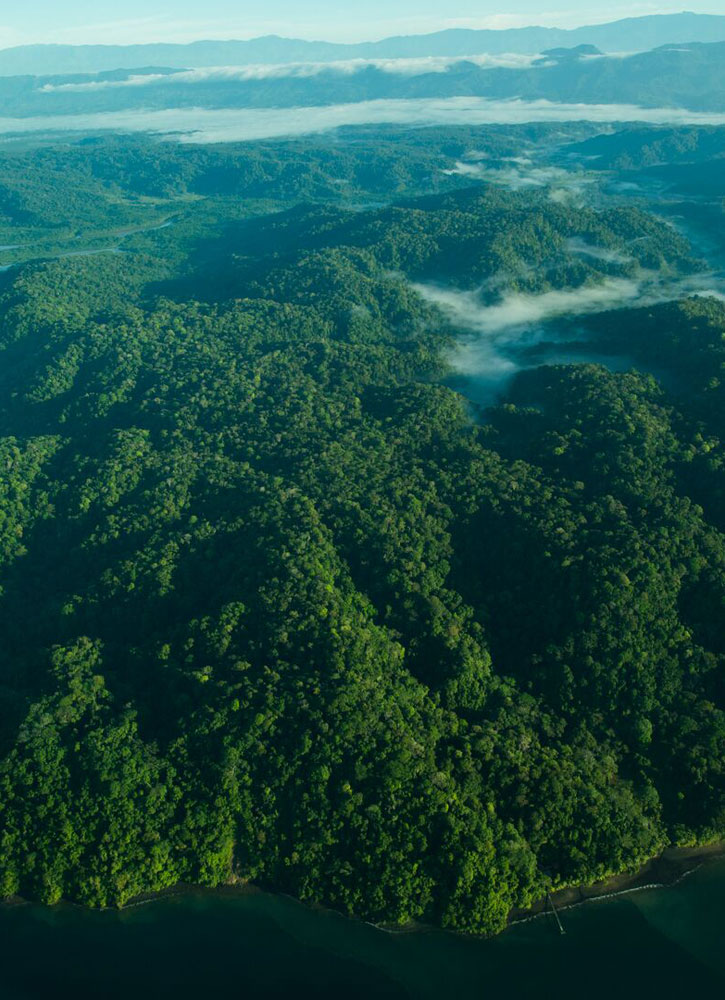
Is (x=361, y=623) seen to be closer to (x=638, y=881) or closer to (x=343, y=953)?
(x=343, y=953)

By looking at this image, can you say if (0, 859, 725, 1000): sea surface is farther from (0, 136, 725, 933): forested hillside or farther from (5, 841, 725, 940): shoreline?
(0, 136, 725, 933): forested hillside

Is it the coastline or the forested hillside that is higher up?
the forested hillside

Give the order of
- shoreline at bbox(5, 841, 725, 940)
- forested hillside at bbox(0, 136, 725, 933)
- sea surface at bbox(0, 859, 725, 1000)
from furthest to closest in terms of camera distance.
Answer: forested hillside at bbox(0, 136, 725, 933) < shoreline at bbox(5, 841, 725, 940) < sea surface at bbox(0, 859, 725, 1000)

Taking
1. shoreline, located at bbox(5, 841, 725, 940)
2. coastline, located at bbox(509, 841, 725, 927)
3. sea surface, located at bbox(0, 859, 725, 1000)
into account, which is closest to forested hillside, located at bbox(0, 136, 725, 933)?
shoreline, located at bbox(5, 841, 725, 940)

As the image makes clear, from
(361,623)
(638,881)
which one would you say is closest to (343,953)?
(638,881)

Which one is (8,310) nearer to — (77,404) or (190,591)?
(77,404)

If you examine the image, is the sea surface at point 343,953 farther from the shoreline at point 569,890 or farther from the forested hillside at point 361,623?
the forested hillside at point 361,623

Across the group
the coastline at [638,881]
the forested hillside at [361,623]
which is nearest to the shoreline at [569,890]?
the coastline at [638,881]
